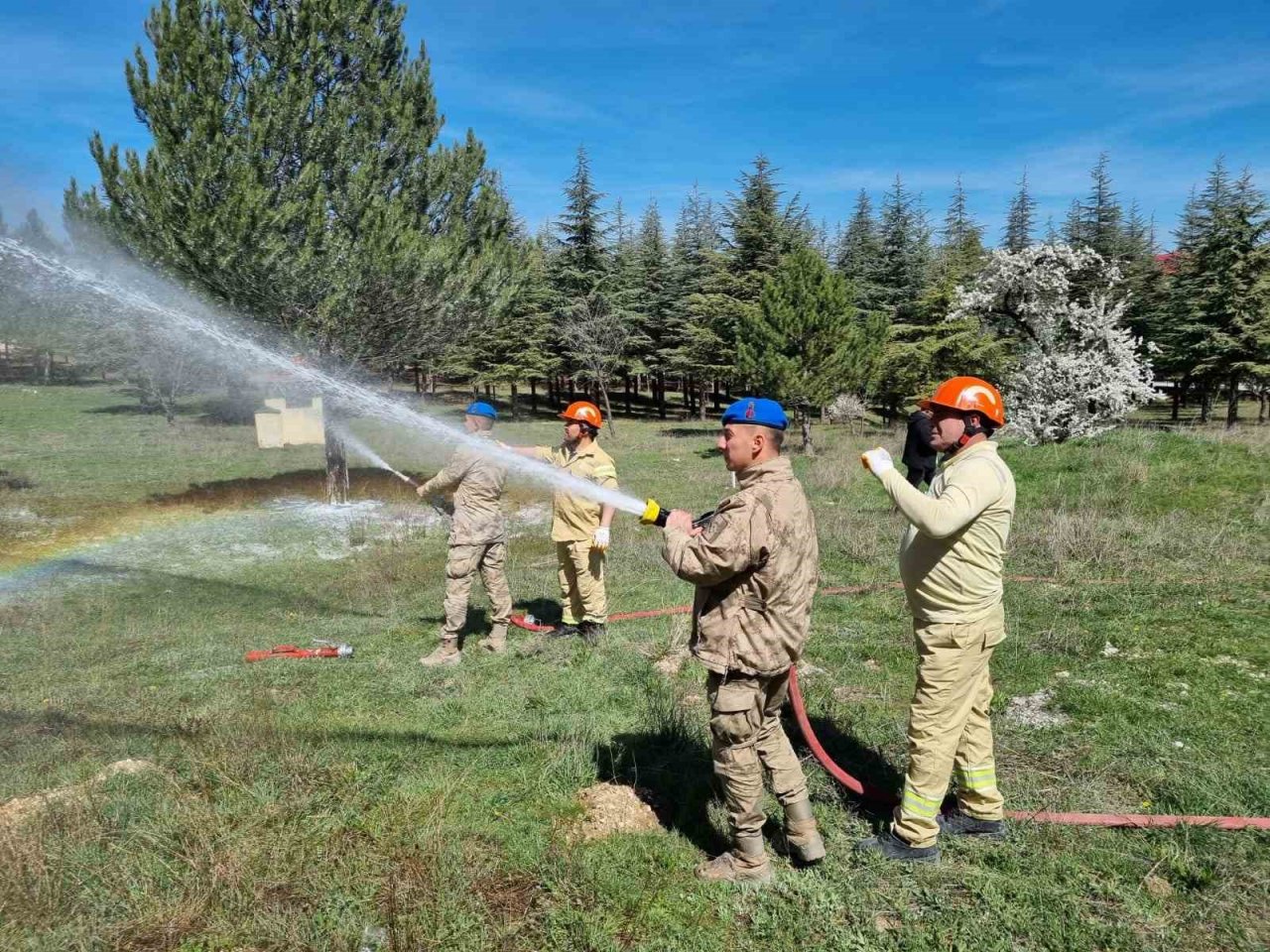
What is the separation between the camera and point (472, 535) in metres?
7.04

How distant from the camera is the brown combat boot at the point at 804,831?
12.5 ft

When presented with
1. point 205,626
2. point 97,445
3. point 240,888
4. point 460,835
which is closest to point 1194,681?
point 460,835

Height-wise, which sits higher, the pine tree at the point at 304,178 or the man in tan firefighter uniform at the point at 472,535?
the pine tree at the point at 304,178

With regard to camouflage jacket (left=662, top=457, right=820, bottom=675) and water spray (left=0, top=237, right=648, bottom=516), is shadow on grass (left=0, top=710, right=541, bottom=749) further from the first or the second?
water spray (left=0, top=237, right=648, bottom=516)

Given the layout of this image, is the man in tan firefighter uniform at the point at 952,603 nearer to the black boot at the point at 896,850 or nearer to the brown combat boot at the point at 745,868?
the black boot at the point at 896,850

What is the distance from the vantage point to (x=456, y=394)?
5606cm

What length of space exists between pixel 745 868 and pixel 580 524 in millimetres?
4019

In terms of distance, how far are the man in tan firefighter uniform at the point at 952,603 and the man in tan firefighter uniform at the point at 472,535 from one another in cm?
413

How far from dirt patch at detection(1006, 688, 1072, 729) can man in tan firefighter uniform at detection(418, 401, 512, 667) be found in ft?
14.0

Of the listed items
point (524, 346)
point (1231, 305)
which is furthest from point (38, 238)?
point (1231, 305)

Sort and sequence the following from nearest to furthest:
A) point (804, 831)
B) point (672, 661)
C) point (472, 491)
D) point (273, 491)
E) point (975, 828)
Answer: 1. point (804, 831)
2. point (975, 828)
3. point (672, 661)
4. point (472, 491)
5. point (273, 491)

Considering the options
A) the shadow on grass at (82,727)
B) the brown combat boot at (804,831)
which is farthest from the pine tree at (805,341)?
the brown combat boot at (804,831)

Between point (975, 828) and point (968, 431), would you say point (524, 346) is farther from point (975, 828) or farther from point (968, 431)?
point (975, 828)

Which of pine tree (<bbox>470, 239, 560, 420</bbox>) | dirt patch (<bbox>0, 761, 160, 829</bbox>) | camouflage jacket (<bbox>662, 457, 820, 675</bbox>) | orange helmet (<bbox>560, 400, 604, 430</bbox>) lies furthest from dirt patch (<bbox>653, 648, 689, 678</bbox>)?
pine tree (<bbox>470, 239, 560, 420</bbox>)
